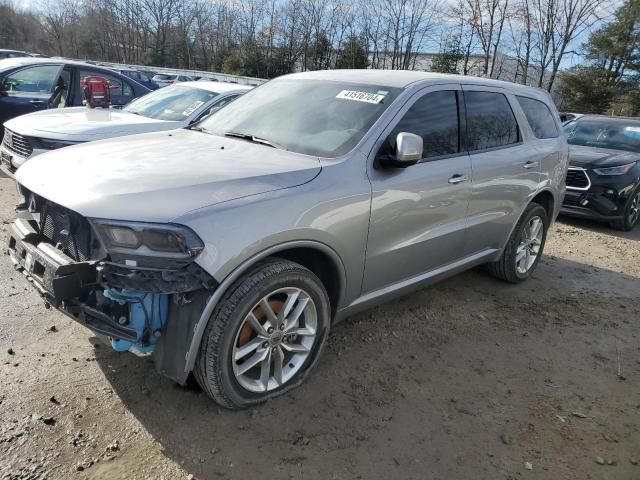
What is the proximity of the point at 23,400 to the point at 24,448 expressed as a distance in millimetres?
399

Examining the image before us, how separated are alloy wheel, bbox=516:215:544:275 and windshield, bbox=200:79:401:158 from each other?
2377 millimetres

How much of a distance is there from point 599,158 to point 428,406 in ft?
21.0

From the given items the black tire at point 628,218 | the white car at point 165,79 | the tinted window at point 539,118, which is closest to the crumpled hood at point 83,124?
Answer: the tinted window at point 539,118

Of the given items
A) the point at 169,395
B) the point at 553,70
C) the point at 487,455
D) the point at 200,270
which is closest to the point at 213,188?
the point at 200,270

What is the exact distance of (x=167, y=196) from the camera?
2.43 metres

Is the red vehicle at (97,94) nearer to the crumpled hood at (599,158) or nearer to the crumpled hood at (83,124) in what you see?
the crumpled hood at (83,124)

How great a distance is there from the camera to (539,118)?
500 centimetres

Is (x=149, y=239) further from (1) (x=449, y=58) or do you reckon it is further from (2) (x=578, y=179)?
(1) (x=449, y=58)

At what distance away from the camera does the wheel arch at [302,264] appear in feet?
8.03

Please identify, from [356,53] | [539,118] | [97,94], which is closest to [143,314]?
[539,118]

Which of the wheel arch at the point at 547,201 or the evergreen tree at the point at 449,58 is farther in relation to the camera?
the evergreen tree at the point at 449,58

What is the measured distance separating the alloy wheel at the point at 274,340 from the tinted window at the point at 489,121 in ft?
6.56

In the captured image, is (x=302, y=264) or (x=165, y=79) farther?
(x=165, y=79)

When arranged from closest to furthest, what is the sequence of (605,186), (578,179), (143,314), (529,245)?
(143,314), (529,245), (605,186), (578,179)
